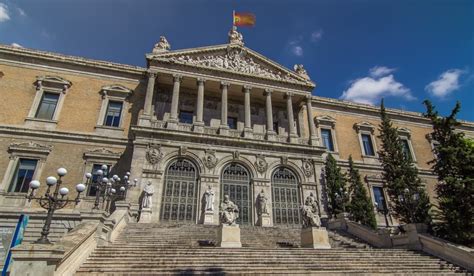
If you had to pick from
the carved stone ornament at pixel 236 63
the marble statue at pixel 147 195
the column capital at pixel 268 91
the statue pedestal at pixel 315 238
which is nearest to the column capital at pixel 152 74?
the carved stone ornament at pixel 236 63

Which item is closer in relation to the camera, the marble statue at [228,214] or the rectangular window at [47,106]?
the marble statue at [228,214]

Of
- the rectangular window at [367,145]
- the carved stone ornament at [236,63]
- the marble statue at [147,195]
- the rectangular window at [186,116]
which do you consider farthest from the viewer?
the rectangular window at [367,145]

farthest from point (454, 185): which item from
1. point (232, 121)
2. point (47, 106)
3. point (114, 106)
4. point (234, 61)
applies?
point (47, 106)

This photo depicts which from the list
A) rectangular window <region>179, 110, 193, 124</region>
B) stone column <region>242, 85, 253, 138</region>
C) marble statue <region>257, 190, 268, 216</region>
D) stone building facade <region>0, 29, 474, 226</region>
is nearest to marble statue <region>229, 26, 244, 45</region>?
stone building facade <region>0, 29, 474, 226</region>

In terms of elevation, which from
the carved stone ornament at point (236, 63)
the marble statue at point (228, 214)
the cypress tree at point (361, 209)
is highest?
the carved stone ornament at point (236, 63)

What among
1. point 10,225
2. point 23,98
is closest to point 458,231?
point 10,225

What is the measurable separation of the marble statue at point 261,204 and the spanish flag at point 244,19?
13.9 metres

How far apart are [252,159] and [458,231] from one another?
10.5 m

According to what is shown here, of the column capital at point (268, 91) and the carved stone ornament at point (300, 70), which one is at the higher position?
the carved stone ornament at point (300, 70)

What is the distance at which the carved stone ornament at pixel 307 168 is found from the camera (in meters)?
18.5

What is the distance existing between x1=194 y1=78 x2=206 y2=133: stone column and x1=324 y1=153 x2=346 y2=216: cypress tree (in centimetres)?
882

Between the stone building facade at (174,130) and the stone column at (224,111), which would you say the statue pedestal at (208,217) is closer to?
the stone building facade at (174,130)

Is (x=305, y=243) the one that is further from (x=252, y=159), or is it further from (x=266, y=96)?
(x=266, y=96)

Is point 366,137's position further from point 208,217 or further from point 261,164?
point 208,217
